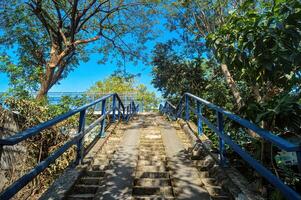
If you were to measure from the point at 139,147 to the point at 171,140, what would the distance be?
991mm

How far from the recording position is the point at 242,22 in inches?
143

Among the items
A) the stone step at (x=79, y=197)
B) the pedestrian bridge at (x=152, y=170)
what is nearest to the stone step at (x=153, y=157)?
the pedestrian bridge at (x=152, y=170)

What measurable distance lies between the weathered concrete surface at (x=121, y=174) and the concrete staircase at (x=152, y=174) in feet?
0.29

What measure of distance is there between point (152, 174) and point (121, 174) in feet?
1.45

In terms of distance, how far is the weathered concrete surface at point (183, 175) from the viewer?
3.41 m

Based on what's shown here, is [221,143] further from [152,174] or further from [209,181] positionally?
[152,174]

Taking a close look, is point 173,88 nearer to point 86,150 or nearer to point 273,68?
point 86,150

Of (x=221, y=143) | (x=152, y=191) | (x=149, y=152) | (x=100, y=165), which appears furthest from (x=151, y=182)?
(x=149, y=152)

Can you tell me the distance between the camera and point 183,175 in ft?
13.4

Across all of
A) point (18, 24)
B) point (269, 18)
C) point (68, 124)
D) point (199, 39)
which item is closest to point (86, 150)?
point (68, 124)

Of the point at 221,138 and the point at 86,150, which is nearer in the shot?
the point at 221,138

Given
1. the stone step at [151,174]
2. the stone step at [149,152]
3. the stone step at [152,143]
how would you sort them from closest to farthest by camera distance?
the stone step at [151,174], the stone step at [149,152], the stone step at [152,143]

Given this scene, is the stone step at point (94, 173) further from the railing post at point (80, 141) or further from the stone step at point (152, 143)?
the stone step at point (152, 143)

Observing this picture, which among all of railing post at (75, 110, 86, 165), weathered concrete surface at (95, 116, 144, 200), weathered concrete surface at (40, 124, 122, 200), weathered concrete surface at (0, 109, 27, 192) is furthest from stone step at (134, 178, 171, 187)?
weathered concrete surface at (0, 109, 27, 192)
